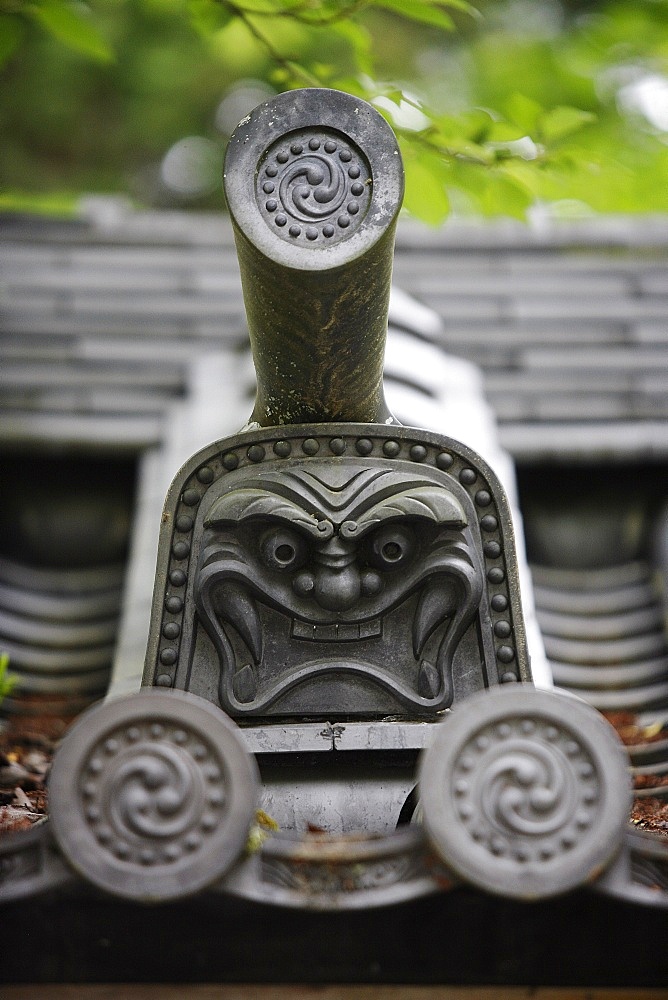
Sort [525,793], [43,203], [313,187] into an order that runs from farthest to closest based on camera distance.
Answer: [43,203]
[313,187]
[525,793]

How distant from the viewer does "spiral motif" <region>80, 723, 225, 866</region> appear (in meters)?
1.30

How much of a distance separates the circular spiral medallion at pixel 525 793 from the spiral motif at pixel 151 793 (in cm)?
27

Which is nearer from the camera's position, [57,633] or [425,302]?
[57,633]

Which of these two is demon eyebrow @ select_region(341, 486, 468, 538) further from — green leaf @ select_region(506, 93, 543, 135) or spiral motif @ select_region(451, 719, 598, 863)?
green leaf @ select_region(506, 93, 543, 135)

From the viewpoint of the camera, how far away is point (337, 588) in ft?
5.85

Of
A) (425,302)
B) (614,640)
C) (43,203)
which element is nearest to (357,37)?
(614,640)

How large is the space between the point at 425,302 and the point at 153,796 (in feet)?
9.57

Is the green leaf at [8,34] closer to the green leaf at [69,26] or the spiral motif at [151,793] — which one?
the green leaf at [69,26]

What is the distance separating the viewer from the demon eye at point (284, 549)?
1.79 metres

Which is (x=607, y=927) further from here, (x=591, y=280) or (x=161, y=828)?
(x=591, y=280)

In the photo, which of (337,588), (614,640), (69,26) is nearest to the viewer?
(337,588)

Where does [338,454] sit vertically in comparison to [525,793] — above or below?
above

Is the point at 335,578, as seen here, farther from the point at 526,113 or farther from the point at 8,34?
the point at 8,34

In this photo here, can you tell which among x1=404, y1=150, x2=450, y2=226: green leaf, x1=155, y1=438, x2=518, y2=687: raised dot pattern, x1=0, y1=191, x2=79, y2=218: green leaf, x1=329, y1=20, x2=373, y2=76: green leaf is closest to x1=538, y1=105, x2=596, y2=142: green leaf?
x1=404, y1=150, x2=450, y2=226: green leaf
